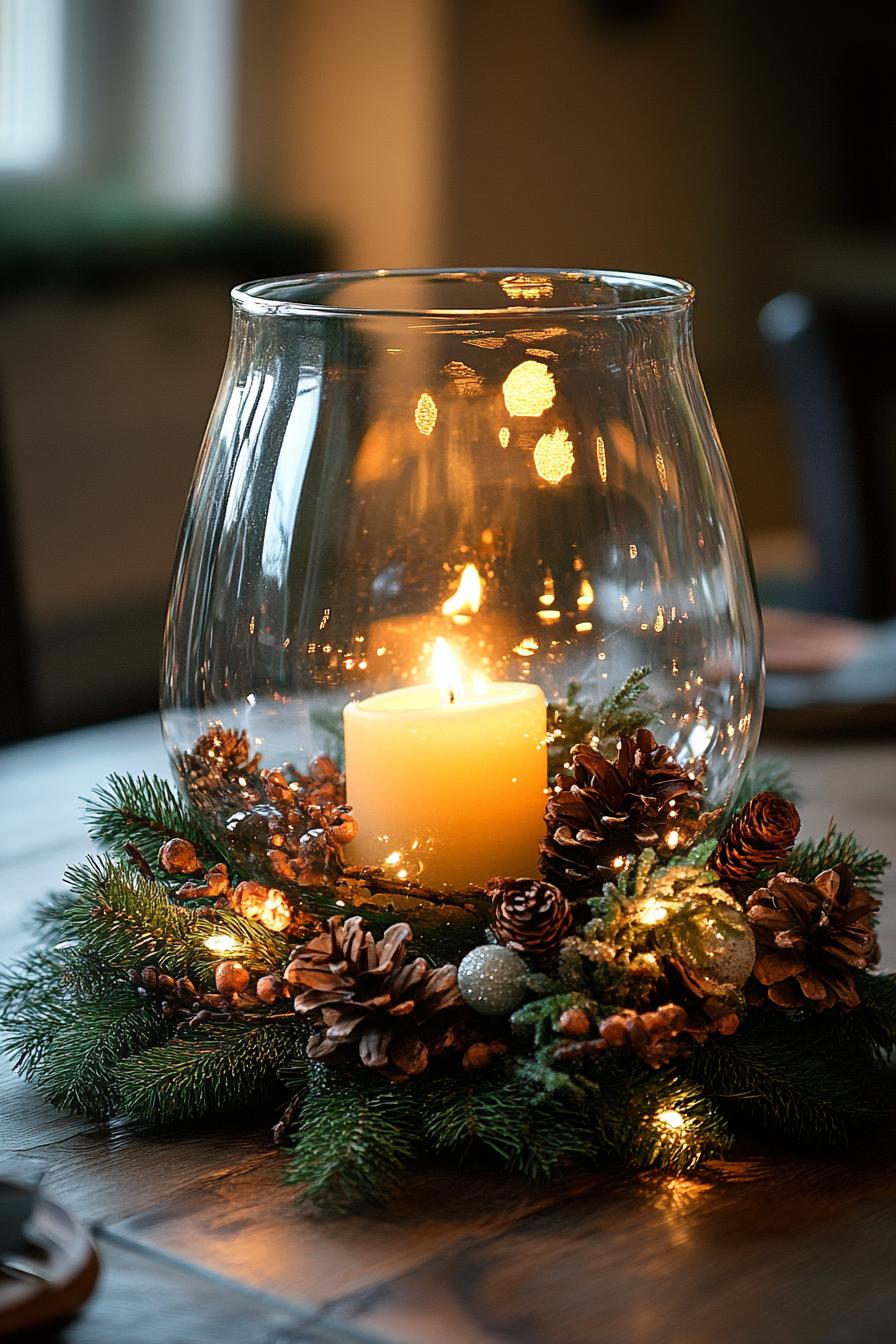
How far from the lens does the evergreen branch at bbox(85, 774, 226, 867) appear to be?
581 millimetres

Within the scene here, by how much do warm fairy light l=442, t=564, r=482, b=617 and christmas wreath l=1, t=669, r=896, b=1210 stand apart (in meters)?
0.06

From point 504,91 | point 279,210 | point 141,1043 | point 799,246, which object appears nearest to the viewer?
point 141,1043

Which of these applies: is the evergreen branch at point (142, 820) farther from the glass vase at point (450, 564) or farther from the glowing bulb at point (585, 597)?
the glowing bulb at point (585, 597)

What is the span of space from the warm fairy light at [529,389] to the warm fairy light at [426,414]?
0.08 ft

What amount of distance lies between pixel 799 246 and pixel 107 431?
2.77m

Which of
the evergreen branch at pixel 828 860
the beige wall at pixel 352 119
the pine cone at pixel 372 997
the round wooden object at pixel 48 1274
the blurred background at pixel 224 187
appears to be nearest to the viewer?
the round wooden object at pixel 48 1274

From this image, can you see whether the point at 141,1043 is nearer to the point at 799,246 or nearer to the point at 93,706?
the point at 93,706

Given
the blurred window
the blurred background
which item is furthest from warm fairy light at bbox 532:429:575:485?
the blurred window

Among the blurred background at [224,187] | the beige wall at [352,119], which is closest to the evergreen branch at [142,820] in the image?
the blurred background at [224,187]

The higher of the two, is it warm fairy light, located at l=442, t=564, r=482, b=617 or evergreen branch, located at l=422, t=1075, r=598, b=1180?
warm fairy light, located at l=442, t=564, r=482, b=617

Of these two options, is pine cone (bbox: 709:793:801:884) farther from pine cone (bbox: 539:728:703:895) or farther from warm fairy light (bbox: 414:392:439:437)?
warm fairy light (bbox: 414:392:439:437)

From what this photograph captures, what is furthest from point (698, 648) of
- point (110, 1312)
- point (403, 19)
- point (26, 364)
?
point (403, 19)

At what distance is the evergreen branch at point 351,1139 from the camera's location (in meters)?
0.41

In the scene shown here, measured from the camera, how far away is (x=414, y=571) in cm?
55
